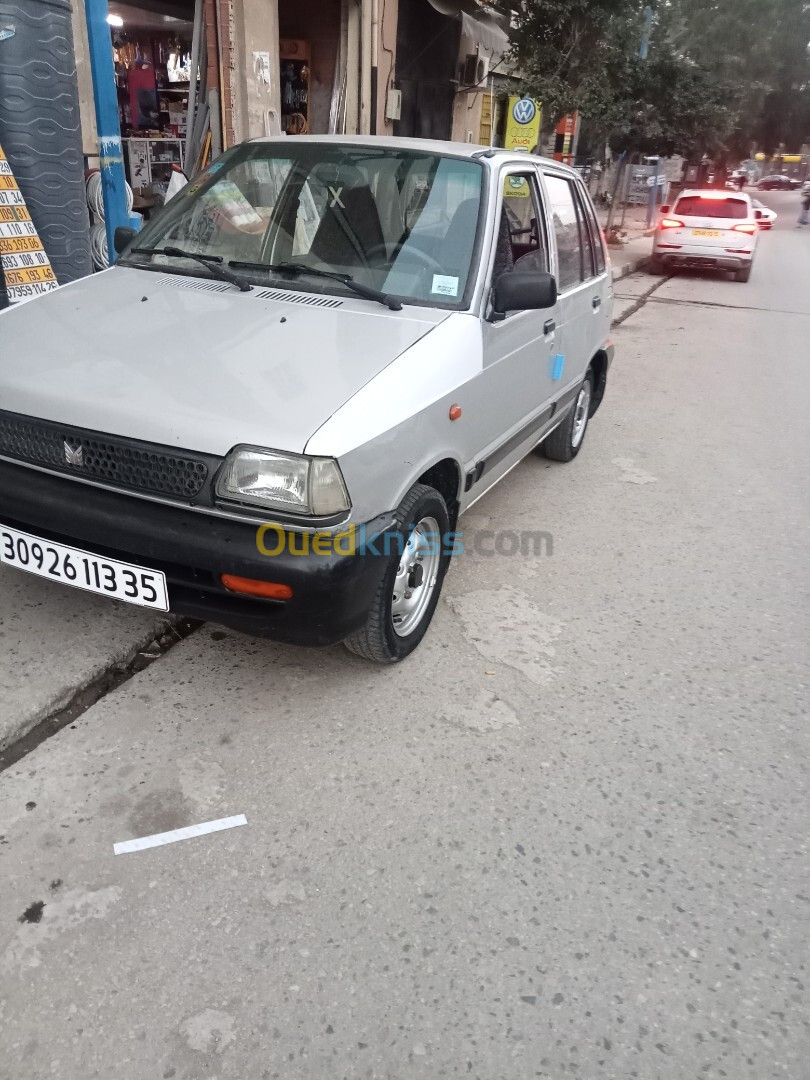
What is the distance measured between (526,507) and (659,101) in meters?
18.6

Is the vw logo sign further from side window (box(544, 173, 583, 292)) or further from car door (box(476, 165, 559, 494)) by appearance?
car door (box(476, 165, 559, 494))

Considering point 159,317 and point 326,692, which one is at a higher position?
point 159,317

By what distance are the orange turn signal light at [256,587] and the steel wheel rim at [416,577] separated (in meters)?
0.58

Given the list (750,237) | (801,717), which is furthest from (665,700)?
(750,237)

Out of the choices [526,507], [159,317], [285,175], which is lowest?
[526,507]

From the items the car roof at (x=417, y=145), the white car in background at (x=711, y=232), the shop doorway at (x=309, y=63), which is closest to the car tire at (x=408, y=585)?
the car roof at (x=417, y=145)

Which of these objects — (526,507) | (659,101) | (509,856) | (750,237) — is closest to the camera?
(509,856)

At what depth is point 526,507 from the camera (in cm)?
503

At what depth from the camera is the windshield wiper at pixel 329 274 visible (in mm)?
3223

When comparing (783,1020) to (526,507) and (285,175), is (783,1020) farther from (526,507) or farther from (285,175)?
(285,175)

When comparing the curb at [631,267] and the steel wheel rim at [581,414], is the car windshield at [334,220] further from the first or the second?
the curb at [631,267]

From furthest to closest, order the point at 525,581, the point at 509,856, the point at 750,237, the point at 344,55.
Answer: the point at 750,237 < the point at 344,55 < the point at 525,581 < the point at 509,856

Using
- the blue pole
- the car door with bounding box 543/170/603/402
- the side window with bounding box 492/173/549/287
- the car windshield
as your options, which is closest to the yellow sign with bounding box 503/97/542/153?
the blue pole

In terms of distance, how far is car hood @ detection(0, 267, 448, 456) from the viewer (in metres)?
2.54
